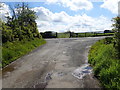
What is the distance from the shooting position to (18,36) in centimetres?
1927

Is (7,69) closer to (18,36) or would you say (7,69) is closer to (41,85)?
(41,85)

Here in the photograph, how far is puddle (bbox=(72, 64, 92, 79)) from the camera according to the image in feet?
28.1

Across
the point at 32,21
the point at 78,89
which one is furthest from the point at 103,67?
the point at 32,21

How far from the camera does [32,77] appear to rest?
845 cm

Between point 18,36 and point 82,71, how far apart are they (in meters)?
11.9

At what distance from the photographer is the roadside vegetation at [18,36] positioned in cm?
1309

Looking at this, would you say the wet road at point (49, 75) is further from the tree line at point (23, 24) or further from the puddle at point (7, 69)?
the tree line at point (23, 24)

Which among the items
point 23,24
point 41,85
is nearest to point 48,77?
point 41,85

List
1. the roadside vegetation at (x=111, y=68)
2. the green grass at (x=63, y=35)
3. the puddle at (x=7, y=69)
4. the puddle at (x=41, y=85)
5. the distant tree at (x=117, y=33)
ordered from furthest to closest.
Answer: the green grass at (x=63, y=35)
the distant tree at (x=117, y=33)
the puddle at (x=7, y=69)
the puddle at (x=41, y=85)
the roadside vegetation at (x=111, y=68)

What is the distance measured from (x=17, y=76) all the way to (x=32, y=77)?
2.88 ft

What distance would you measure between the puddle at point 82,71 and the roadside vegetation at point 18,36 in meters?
4.73

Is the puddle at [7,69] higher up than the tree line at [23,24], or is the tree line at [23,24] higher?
the tree line at [23,24]

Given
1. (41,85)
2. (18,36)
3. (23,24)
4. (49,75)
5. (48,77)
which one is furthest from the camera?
(23,24)

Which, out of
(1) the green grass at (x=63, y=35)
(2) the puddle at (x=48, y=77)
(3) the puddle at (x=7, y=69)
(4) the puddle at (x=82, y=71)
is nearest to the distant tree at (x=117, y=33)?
(4) the puddle at (x=82, y=71)
